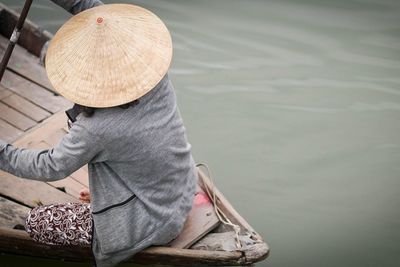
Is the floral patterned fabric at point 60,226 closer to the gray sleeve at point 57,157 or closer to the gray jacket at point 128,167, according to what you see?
the gray jacket at point 128,167

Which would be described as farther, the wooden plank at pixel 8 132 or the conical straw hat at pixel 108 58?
the wooden plank at pixel 8 132

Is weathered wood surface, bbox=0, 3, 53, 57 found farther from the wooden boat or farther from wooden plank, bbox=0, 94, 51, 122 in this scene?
wooden plank, bbox=0, 94, 51, 122

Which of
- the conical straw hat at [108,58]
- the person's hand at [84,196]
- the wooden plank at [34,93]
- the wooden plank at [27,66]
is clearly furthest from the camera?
the wooden plank at [27,66]

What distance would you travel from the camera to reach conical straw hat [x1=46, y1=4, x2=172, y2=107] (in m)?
2.01

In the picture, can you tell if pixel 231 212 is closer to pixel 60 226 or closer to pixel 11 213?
pixel 60 226

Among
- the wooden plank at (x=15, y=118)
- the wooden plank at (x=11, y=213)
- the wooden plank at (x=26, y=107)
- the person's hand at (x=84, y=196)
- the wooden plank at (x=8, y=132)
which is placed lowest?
the wooden plank at (x=11, y=213)

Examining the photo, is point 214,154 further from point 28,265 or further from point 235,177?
point 28,265

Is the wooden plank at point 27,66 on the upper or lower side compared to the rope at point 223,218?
lower

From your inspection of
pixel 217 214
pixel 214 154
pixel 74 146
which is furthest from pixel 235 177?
pixel 74 146

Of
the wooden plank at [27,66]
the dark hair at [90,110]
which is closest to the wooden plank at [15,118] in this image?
the wooden plank at [27,66]

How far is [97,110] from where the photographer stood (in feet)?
6.73

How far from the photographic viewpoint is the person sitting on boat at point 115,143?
6.68 feet

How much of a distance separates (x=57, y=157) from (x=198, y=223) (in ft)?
2.67

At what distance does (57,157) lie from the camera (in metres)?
2.12
